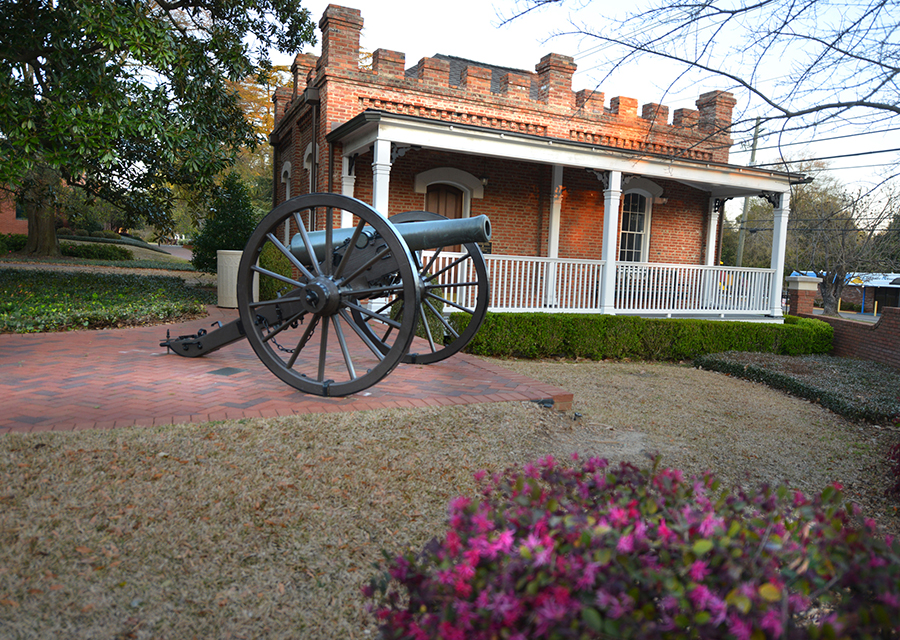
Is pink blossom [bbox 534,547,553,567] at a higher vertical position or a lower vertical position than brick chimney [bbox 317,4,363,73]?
lower

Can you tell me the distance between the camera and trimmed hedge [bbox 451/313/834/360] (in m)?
8.73

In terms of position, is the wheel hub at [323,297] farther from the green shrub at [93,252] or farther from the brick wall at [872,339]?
the green shrub at [93,252]

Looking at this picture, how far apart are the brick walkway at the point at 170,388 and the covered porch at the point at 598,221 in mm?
4099

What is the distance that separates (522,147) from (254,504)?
8315 mm

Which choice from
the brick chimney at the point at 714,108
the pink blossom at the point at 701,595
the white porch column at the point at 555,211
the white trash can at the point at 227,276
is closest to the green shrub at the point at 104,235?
the white trash can at the point at 227,276

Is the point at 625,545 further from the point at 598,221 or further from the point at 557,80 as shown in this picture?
the point at 598,221

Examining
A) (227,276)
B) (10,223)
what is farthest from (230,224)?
(10,223)

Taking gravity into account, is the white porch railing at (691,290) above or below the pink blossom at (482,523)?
above

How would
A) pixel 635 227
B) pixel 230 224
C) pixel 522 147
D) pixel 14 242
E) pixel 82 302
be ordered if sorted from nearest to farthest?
pixel 82 302 → pixel 522 147 → pixel 635 227 → pixel 230 224 → pixel 14 242

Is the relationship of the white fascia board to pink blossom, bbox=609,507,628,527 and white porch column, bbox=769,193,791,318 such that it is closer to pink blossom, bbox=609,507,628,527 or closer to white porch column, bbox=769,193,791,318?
white porch column, bbox=769,193,791,318

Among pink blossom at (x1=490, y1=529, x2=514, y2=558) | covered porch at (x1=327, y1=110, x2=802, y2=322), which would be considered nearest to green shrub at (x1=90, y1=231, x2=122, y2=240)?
covered porch at (x1=327, y1=110, x2=802, y2=322)

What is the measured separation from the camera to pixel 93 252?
80.2 ft

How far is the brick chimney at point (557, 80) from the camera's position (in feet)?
40.6

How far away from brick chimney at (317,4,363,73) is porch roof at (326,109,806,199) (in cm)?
142
